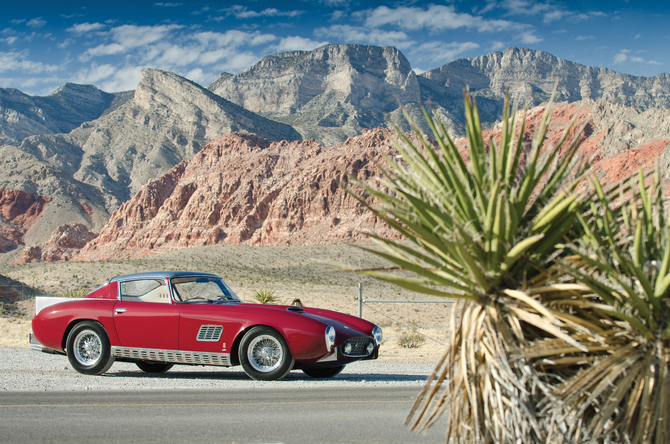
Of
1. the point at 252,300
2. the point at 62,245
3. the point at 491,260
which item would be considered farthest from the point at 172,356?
the point at 62,245

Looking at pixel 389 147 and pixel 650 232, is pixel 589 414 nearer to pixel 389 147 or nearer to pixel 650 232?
pixel 650 232

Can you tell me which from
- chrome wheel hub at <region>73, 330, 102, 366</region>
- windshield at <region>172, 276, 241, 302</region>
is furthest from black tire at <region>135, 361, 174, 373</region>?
windshield at <region>172, 276, 241, 302</region>

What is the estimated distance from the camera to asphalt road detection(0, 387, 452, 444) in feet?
16.7

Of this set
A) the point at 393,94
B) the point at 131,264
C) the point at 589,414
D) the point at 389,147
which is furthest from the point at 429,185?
the point at 393,94

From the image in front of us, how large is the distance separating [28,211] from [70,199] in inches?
312

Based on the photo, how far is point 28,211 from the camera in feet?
363

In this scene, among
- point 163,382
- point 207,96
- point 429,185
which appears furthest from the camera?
point 207,96

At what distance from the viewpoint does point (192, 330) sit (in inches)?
318

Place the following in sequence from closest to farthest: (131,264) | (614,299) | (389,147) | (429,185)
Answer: (614,299) → (429,185) → (131,264) → (389,147)

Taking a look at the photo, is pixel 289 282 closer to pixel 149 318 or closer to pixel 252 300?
pixel 252 300

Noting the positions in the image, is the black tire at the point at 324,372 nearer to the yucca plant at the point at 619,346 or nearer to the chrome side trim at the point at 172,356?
the chrome side trim at the point at 172,356

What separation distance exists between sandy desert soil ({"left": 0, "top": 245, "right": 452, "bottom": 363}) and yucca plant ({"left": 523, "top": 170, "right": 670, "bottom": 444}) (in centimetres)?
148

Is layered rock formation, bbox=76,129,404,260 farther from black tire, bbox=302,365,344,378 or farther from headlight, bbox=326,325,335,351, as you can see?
headlight, bbox=326,325,335,351

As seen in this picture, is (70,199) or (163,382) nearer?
(163,382)
